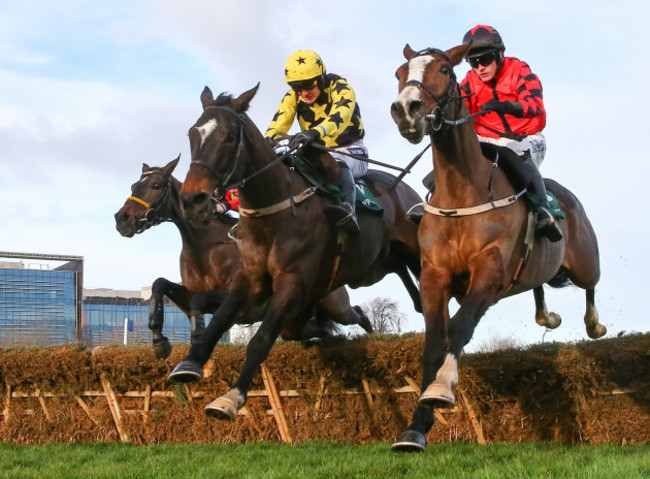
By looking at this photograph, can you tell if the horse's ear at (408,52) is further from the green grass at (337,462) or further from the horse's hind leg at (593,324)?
the horse's hind leg at (593,324)

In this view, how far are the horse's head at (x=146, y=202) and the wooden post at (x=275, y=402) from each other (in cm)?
259

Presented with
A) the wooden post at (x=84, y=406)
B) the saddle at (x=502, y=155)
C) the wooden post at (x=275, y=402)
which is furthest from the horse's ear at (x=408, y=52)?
the wooden post at (x=84, y=406)

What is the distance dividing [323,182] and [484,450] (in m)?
2.91

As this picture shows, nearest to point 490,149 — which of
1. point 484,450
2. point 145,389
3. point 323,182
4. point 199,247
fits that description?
point 323,182

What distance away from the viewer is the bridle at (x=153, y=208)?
1043 centimetres

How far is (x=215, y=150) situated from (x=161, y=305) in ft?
10.5

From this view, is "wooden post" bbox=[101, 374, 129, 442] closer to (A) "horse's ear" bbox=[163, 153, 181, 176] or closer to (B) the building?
(A) "horse's ear" bbox=[163, 153, 181, 176]

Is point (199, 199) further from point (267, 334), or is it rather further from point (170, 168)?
point (170, 168)

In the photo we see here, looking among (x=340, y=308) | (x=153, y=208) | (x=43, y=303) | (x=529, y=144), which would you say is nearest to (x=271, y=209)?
(x=529, y=144)

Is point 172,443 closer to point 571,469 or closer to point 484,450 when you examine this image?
point 484,450

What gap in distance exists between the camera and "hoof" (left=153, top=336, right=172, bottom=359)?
9055mm

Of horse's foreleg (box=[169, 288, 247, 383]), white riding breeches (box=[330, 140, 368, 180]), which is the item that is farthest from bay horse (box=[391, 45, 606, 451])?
white riding breeches (box=[330, 140, 368, 180])

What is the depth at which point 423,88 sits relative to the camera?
19.9 feet

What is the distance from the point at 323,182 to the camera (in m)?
8.07
